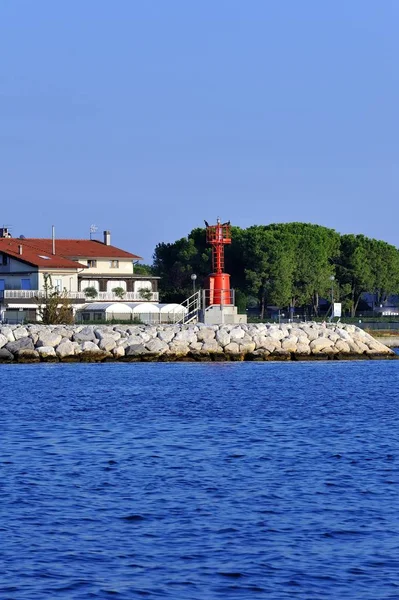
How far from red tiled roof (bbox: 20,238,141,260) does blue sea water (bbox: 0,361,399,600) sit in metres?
51.1

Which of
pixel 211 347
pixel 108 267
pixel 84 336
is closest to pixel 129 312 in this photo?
pixel 108 267

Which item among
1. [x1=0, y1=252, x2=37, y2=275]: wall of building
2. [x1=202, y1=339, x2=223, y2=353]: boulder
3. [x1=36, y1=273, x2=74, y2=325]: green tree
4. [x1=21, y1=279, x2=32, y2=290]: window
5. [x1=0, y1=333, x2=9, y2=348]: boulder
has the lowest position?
[x1=202, y1=339, x2=223, y2=353]: boulder

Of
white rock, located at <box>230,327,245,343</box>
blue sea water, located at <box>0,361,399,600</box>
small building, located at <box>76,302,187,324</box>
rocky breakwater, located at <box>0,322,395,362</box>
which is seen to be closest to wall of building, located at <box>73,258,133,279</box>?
small building, located at <box>76,302,187,324</box>

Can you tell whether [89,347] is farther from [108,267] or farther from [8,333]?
[108,267]

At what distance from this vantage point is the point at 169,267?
4090 inches

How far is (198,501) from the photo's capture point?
17188 millimetres

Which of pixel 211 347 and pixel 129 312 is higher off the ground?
pixel 129 312

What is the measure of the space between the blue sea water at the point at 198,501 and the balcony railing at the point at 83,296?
Result: 4098cm

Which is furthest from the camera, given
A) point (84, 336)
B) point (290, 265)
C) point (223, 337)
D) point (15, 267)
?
point (290, 265)

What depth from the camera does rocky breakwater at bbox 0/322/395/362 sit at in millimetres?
52125

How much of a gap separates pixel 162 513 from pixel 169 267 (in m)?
87.8

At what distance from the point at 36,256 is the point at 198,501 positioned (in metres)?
62.9

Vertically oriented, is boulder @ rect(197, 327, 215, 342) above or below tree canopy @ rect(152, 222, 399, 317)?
below

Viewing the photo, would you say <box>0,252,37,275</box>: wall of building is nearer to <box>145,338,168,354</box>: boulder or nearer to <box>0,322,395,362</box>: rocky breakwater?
<box>0,322,395,362</box>: rocky breakwater
